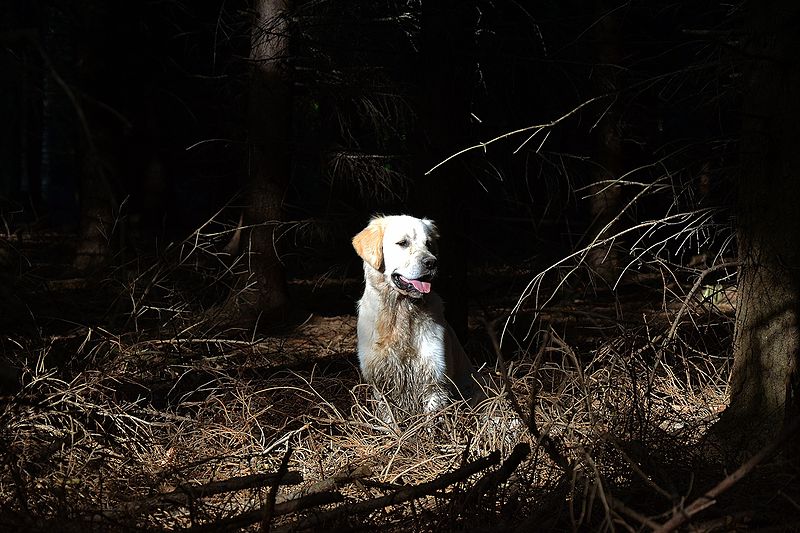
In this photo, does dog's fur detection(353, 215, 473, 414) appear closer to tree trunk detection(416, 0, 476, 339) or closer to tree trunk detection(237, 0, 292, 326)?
tree trunk detection(416, 0, 476, 339)

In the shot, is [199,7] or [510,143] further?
[199,7]

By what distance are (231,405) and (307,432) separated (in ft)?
1.74

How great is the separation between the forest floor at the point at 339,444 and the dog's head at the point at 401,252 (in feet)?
2.63

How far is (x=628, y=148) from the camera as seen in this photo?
44.3ft

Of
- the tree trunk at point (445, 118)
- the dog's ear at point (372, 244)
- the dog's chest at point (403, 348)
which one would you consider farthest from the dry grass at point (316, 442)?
the tree trunk at point (445, 118)

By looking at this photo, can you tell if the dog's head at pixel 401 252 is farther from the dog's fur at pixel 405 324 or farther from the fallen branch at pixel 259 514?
the fallen branch at pixel 259 514

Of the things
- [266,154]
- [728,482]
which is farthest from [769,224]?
[266,154]

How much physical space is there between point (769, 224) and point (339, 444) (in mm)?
2640

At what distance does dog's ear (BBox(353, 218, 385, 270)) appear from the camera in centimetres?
598

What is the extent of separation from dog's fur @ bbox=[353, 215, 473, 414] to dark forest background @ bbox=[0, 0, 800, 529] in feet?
1.98

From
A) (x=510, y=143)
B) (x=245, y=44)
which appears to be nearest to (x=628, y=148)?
(x=510, y=143)

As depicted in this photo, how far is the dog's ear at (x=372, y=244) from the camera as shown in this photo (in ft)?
19.6

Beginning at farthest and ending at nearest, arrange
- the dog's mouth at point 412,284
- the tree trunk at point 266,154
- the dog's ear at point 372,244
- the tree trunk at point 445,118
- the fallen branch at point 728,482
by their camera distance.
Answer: the tree trunk at point 266,154 < the tree trunk at point 445,118 < the dog's ear at point 372,244 < the dog's mouth at point 412,284 < the fallen branch at point 728,482

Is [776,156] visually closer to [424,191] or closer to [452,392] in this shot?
[452,392]
